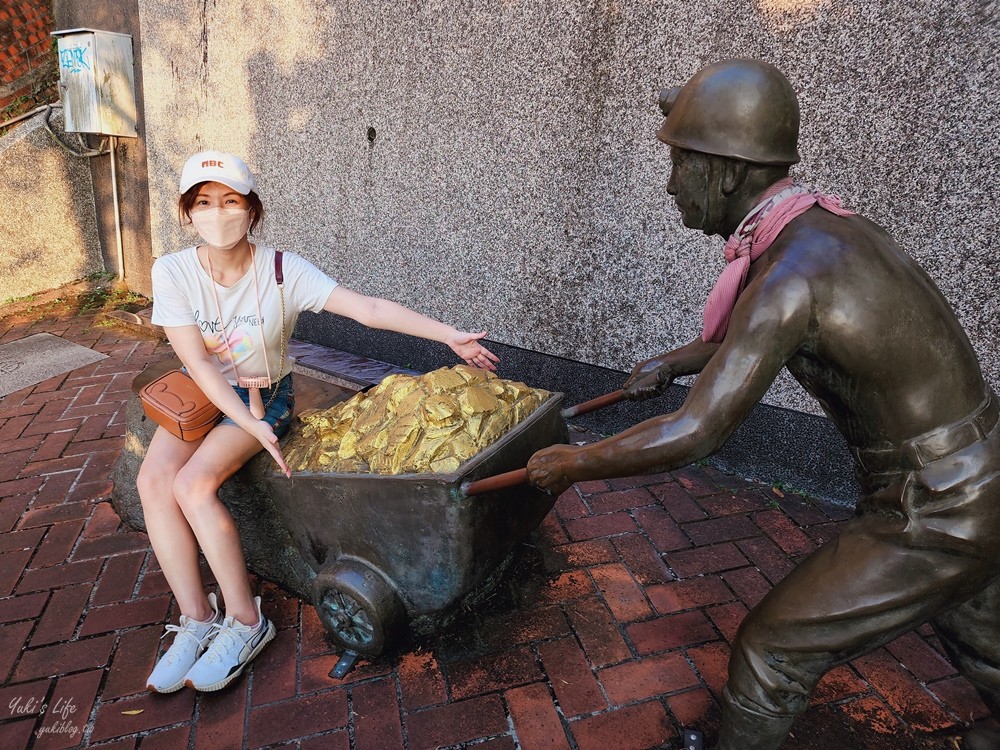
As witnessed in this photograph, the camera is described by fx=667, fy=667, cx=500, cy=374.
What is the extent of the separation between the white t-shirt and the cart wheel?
32.8 inches

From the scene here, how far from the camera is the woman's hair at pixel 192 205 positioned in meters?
2.24

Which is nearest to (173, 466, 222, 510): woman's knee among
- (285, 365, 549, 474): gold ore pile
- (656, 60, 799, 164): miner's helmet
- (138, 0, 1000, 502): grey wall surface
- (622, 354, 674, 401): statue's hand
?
(285, 365, 549, 474): gold ore pile

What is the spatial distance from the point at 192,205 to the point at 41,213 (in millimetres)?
5656

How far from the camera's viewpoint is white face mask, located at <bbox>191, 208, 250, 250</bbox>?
2.26 metres

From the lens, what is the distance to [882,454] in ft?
5.14

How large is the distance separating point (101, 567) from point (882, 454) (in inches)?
117

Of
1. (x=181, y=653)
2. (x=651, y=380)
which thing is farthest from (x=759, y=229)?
(x=181, y=653)

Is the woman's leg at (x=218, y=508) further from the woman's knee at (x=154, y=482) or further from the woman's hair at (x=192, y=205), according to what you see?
the woman's hair at (x=192, y=205)

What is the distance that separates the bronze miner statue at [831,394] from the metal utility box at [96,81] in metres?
6.27

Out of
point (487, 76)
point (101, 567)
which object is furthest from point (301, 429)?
point (487, 76)

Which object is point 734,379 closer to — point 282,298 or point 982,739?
point 982,739

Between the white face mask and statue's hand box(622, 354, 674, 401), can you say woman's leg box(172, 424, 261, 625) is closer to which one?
the white face mask

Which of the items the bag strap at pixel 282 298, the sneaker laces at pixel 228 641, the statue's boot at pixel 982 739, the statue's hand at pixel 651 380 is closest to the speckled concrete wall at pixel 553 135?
the statue's hand at pixel 651 380

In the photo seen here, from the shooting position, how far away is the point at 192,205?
2.27 meters
